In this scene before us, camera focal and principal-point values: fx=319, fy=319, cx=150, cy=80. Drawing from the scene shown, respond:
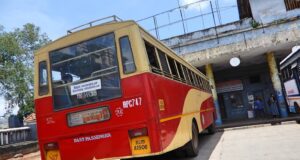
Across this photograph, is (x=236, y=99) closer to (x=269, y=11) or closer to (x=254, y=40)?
(x=269, y=11)

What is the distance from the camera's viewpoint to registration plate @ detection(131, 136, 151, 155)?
580cm

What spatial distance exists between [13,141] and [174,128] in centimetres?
1508

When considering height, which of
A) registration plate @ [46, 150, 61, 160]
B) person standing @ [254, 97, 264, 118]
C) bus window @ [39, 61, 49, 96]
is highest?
bus window @ [39, 61, 49, 96]

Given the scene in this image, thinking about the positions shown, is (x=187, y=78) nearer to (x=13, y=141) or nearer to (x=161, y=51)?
(x=161, y=51)

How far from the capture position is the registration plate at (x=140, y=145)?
19.0 ft

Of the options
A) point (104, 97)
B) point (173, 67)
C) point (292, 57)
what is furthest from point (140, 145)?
point (292, 57)

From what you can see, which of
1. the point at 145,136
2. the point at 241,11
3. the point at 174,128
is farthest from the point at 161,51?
the point at 241,11

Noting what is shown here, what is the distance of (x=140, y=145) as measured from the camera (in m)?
5.86

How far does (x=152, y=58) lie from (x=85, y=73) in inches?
55.6

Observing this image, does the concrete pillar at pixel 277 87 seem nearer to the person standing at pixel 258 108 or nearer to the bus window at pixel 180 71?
the person standing at pixel 258 108

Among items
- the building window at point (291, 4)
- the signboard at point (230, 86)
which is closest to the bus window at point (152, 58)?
the building window at point (291, 4)

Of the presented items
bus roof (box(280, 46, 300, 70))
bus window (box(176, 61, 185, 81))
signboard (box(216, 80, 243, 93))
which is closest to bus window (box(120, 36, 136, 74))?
bus window (box(176, 61, 185, 81))

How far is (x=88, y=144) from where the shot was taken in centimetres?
628

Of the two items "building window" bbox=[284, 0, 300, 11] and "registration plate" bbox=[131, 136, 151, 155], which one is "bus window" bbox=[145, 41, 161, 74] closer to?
"registration plate" bbox=[131, 136, 151, 155]
